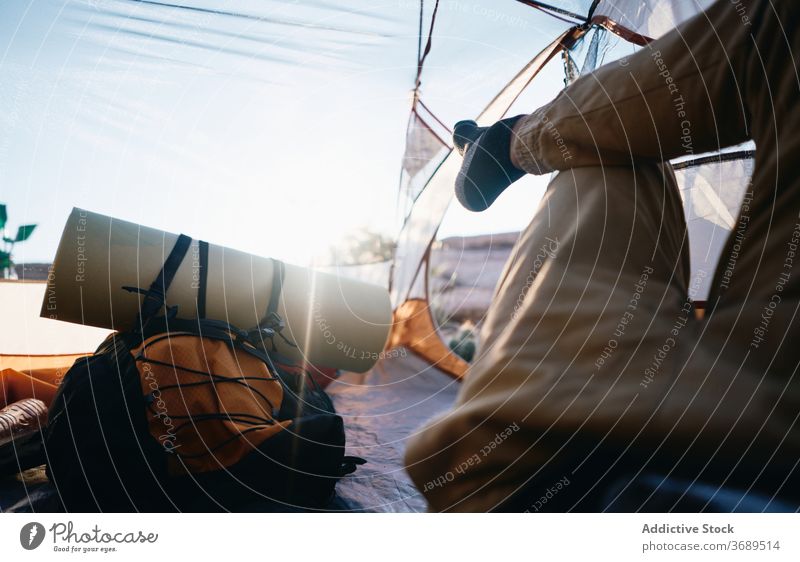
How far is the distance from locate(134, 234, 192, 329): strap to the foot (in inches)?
19.6

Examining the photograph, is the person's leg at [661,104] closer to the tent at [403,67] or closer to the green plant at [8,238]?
the tent at [403,67]

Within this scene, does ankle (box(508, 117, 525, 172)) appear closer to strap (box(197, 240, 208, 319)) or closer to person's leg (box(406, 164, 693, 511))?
person's leg (box(406, 164, 693, 511))

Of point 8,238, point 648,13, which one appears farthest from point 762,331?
point 648,13

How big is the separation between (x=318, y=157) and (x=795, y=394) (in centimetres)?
65

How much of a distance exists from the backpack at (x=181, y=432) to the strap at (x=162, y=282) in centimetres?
2

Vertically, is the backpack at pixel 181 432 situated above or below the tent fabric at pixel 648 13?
below

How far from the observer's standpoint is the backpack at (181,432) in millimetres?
466

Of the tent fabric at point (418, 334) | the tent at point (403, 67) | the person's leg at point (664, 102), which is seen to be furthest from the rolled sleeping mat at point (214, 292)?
the tent fabric at point (418, 334)

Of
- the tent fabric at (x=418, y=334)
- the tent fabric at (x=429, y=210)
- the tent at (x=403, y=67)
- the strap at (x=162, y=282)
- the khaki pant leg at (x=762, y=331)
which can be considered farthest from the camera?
the tent fabric at (x=418, y=334)

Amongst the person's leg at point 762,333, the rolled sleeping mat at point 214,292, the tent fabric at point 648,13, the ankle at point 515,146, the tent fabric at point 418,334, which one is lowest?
the tent fabric at point 418,334

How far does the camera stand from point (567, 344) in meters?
0.27

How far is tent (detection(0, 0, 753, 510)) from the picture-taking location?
79cm

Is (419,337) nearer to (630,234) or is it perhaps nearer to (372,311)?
(372,311)

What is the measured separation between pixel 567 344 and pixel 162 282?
2.08ft
